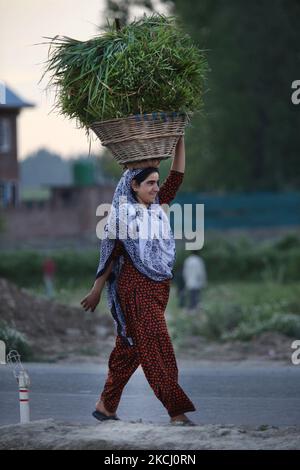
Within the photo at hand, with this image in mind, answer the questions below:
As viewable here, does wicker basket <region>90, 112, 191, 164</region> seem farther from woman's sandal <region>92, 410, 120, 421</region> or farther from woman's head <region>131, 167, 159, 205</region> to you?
woman's sandal <region>92, 410, 120, 421</region>

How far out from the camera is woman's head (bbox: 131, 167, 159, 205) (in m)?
8.51

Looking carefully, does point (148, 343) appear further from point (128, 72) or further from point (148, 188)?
point (128, 72)

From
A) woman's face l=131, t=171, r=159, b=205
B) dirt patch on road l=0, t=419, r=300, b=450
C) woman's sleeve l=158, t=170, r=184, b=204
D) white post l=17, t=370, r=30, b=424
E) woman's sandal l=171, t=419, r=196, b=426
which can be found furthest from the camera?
woman's sleeve l=158, t=170, r=184, b=204

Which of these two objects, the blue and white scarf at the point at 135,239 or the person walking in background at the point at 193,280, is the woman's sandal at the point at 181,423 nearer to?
the blue and white scarf at the point at 135,239

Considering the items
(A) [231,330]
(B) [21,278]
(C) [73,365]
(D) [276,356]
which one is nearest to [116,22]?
(C) [73,365]

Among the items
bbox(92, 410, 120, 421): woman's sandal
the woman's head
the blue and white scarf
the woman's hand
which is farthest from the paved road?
the woman's head

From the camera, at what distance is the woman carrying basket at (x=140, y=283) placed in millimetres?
8445

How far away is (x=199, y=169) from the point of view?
6312 centimetres

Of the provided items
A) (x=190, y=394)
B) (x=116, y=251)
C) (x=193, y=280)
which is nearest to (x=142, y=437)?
(x=116, y=251)

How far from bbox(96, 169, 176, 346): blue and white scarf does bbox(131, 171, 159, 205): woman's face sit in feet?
0.17

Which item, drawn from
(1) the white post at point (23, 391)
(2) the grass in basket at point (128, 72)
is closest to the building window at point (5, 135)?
(2) the grass in basket at point (128, 72)

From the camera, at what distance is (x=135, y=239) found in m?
8.48

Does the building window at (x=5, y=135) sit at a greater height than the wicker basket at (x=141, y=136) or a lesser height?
greater

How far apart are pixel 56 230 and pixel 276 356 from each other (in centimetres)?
→ 4627
